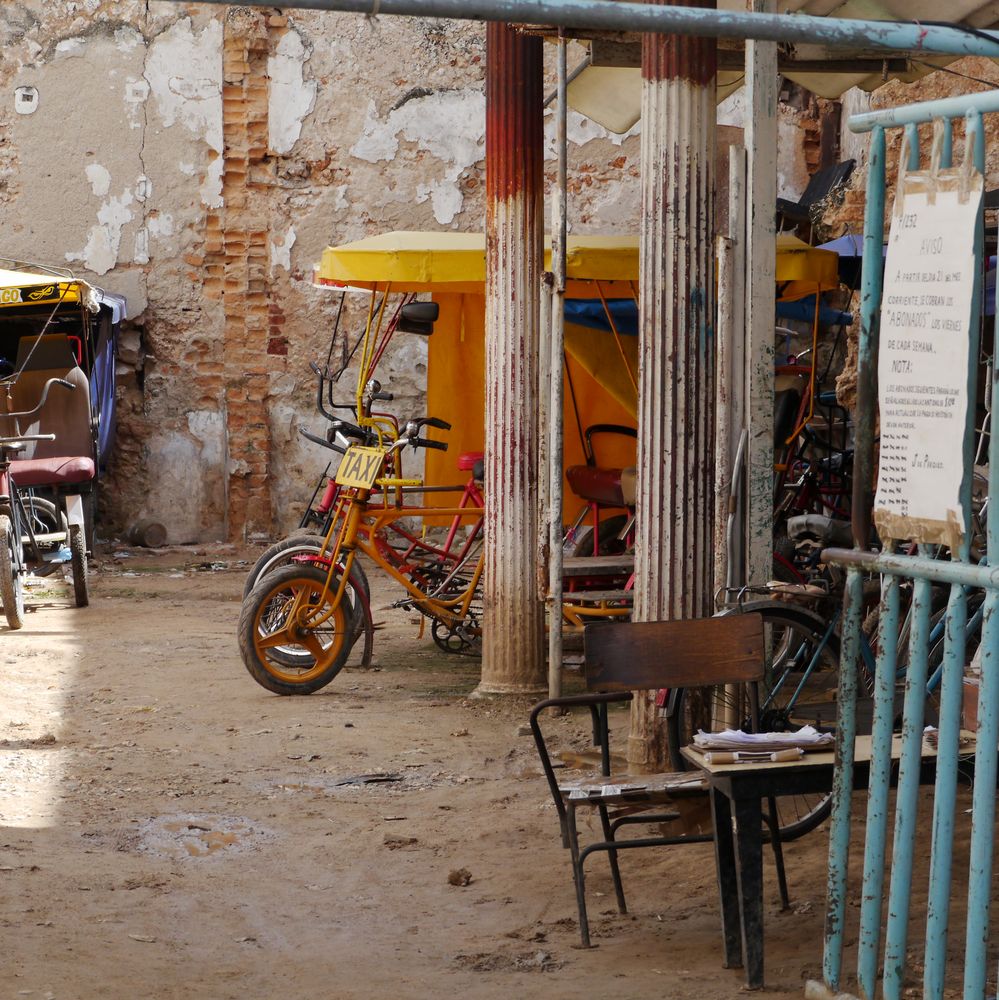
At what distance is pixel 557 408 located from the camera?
6.73m

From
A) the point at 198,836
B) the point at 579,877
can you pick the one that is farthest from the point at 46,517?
the point at 579,877

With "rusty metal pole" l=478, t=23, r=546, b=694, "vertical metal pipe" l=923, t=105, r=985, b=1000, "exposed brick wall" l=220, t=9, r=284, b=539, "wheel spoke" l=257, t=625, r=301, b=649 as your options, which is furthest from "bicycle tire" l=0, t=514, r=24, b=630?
"vertical metal pipe" l=923, t=105, r=985, b=1000

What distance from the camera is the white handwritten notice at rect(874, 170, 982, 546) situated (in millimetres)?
3158

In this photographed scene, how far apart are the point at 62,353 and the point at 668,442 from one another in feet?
29.5

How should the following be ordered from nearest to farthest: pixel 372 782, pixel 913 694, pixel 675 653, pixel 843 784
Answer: pixel 913 694 < pixel 843 784 < pixel 675 653 < pixel 372 782

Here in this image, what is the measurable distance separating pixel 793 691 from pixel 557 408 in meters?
1.82

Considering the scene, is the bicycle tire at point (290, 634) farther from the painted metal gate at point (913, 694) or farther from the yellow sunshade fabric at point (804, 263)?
the painted metal gate at point (913, 694)

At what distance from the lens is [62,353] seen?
44.0 feet

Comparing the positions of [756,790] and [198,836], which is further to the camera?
[198,836]

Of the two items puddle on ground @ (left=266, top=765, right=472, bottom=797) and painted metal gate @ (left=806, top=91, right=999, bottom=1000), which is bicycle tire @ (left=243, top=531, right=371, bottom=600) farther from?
painted metal gate @ (left=806, top=91, right=999, bottom=1000)

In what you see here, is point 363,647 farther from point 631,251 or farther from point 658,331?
point 658,331

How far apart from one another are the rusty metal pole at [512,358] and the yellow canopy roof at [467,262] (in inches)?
19.2

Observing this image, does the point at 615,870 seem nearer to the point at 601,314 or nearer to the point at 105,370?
the point at 601,314

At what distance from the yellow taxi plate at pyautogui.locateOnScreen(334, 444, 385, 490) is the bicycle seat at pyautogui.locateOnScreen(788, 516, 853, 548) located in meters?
2.23
